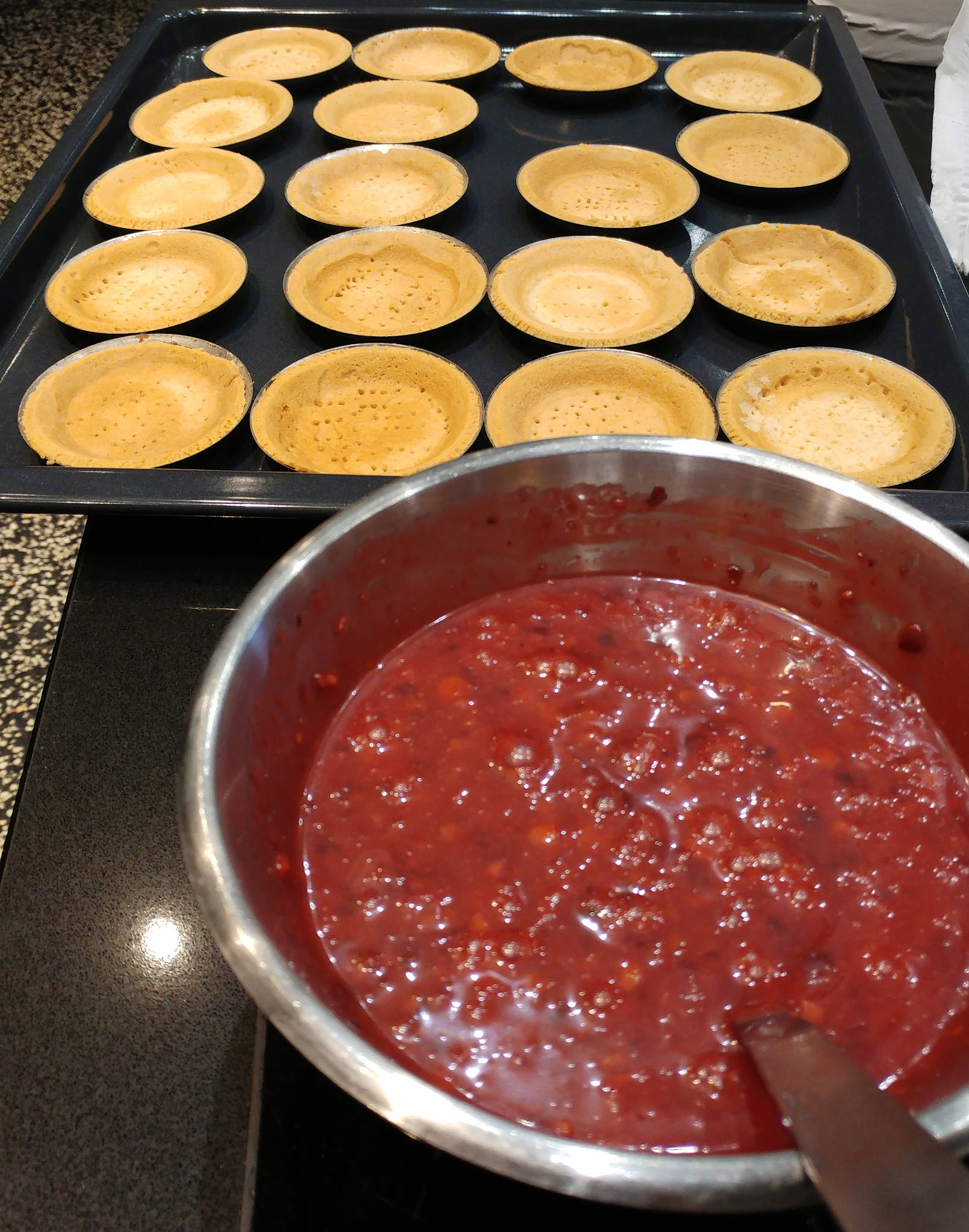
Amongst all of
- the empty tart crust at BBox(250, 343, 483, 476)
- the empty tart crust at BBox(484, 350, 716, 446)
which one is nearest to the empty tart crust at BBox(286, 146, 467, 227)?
the empty tart crust at BBox(250, 343, 483, 476)

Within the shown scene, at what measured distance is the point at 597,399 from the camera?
1.63 metres

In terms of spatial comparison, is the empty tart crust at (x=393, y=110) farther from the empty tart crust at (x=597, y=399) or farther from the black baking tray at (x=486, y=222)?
the empty tart crust at (x=597, y=399)

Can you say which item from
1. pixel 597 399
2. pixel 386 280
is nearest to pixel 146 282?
pixel 386 280

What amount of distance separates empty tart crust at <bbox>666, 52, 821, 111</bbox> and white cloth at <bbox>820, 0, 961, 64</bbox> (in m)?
0.33

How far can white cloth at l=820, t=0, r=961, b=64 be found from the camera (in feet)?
8.36

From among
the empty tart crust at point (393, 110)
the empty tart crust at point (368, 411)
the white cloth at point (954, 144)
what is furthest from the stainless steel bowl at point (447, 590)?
the empty tart crust at point (393, 110)

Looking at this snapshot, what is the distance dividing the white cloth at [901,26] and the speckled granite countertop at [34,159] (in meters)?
2.31

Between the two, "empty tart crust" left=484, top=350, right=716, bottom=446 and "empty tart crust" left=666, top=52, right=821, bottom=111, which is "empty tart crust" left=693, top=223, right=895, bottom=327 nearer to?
"empty tart crust" left=484, top=350, right=716, bottom=446

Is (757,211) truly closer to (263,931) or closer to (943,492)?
(943,492)

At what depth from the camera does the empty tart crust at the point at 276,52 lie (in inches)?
96.2

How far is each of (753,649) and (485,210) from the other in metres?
1.53

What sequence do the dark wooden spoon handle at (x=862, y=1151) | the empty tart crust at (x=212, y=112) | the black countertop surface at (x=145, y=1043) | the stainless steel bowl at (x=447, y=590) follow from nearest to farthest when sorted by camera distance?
the dark wooden spoon handle at (x=862, y=1151) → the stainless steel bowl at (x=447, y=590) → the black countertop surface at (x=145, y=1043) → the empty tart crust at (x=212, y=112)

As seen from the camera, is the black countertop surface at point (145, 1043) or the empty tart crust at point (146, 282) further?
the empty tart crust at point (146, 282)

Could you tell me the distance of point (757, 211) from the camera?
2.13 m
